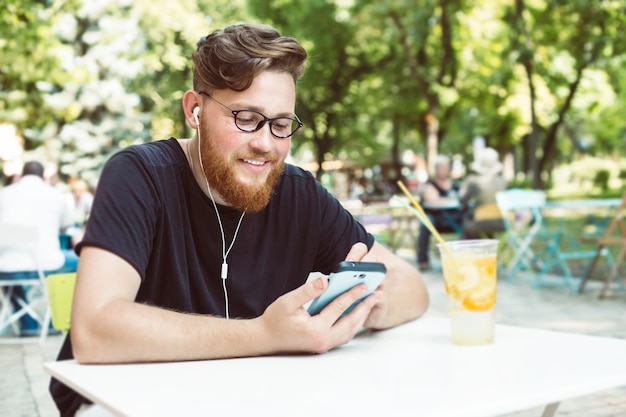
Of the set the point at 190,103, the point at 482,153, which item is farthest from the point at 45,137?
the point at 190,103

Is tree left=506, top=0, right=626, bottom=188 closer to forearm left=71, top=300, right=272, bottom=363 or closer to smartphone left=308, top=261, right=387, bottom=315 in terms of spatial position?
smartphone left=308, top=261, right=387, bottom=315

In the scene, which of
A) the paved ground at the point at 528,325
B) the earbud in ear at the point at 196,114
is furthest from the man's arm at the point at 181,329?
the paved ground at the point at 528,325

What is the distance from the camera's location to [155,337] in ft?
6.13

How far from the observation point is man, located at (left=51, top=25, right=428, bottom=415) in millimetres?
1891

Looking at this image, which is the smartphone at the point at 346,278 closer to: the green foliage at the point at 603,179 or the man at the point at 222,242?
the man at the point at 222,242

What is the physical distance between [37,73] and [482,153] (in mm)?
9738

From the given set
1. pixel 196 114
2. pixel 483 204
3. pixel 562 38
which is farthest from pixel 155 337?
pixel 562 38

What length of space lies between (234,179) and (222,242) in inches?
8.3

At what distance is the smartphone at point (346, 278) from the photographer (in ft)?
6.07

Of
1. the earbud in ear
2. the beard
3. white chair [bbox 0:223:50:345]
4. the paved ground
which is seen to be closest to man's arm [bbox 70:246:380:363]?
the beard

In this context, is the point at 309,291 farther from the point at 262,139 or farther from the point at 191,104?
the point at 191,104

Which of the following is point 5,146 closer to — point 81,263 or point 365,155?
point 81,263

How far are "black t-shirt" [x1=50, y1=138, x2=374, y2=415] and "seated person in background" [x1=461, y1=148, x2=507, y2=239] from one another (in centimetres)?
924

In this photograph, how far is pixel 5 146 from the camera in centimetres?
1645
